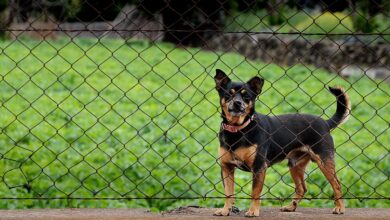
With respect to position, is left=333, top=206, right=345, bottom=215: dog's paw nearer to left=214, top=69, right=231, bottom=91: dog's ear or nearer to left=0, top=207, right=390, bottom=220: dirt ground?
left=0, top=207, right=390, bottom=220: dirt ground

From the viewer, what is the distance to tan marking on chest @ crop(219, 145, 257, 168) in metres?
3.29

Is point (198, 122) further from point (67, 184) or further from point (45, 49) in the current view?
point (45, 49)

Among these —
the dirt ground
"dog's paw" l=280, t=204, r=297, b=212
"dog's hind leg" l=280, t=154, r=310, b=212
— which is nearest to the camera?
the dirt ground

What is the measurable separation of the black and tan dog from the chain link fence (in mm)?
114

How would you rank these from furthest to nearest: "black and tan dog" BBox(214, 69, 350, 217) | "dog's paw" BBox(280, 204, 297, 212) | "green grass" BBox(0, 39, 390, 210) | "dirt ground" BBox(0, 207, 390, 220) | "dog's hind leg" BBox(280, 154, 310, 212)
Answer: "green grass" BBox(0, 39, 390, 210) < "dog's hind leg" BBox(280, 154, 310, 212) < "dog's paw" BBox(280, 204, 297, 212) < "black and tan dog" BBox(214, 69, 350, 217) < "dirt ground" BBox(0, 207, 390, 220)

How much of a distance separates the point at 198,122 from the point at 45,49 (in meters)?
7.75

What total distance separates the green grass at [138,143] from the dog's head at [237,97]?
84 millimetres

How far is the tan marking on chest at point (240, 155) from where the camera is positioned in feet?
10.8

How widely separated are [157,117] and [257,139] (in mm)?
5048

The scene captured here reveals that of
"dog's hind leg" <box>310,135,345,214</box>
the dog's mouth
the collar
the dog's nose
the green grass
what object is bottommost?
the green grass

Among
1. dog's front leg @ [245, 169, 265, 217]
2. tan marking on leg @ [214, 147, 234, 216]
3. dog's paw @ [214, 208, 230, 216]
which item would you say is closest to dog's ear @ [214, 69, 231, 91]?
tan marking on leg @ [214, 147, 234, 216]

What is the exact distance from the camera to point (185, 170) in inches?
224

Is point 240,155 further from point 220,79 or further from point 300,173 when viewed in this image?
point 300,173

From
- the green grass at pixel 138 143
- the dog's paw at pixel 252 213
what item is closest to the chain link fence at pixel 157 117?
the green grass at pixel 138 143
